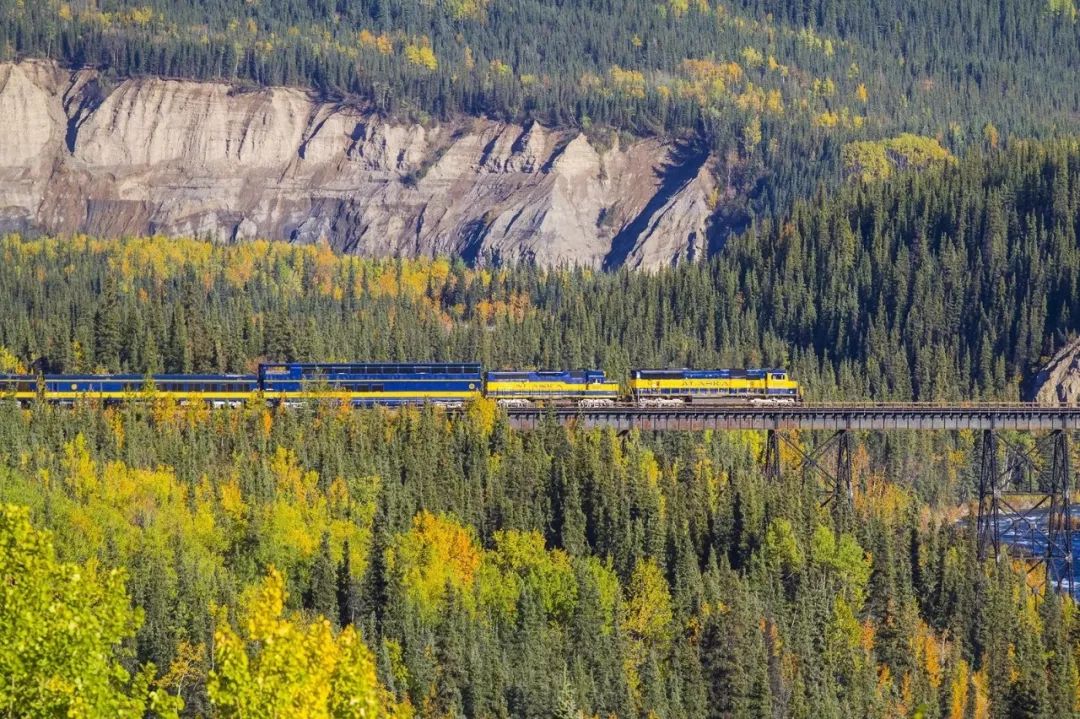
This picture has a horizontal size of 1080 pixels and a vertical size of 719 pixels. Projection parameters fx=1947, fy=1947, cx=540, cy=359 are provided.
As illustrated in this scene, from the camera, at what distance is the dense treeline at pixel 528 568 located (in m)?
103

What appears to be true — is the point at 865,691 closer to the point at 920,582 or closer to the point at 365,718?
the point at 920,582

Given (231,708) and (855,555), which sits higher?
(231,708)

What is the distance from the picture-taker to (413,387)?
153 meters

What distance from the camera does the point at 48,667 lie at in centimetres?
4119

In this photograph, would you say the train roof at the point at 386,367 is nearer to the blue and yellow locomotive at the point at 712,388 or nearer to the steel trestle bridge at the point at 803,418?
the steel trestle bridge at the point at 803,418

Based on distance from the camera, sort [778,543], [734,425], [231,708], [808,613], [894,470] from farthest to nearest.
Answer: [894,470]
[734,425]
[778,543]
[808,613]
[231,708]

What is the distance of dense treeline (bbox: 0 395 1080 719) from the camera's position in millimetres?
102812

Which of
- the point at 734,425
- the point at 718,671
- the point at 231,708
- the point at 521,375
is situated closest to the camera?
the point at 231,708

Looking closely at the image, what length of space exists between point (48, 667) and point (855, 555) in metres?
92.6

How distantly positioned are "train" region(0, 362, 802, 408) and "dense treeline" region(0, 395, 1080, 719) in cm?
570

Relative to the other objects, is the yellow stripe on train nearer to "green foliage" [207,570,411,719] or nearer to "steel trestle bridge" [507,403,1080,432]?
"steel trestle bridge" [507,403,1080,432]

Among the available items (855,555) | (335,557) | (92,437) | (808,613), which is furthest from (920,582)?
(92,437)

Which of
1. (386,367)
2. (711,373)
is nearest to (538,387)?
(386,367)

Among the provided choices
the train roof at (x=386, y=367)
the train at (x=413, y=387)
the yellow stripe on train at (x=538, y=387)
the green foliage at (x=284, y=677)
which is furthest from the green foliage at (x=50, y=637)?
the train roof at (x=386, y=367)
